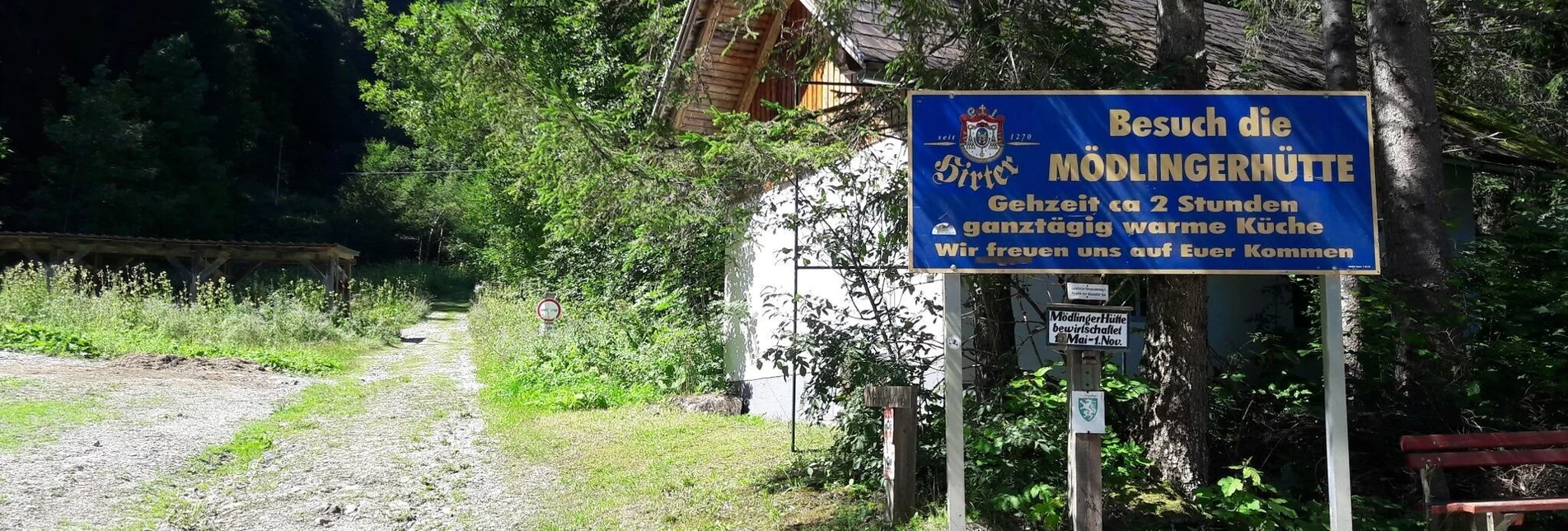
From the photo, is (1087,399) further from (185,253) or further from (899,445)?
(185,253)

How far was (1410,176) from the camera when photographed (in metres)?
7.09

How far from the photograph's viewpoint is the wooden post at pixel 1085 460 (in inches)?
199

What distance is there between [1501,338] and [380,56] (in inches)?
1199

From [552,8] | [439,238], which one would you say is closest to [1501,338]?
[552,8]

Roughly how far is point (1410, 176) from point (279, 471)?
8797 mm

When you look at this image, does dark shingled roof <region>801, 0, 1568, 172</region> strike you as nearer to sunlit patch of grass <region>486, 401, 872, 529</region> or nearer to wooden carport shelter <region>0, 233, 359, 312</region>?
sunlit patch of grass <region>486, 401, 872, 529</region>

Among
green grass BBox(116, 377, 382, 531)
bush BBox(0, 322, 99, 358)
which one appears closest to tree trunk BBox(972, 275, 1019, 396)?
green grass BBox(116, 377, 382, 531)

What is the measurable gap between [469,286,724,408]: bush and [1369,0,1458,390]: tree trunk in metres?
7.24

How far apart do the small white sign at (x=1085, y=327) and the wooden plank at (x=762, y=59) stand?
611 centimetres

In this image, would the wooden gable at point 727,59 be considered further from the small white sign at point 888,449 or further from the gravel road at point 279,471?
the small white sign at point 888,449

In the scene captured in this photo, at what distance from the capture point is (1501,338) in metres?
7.02

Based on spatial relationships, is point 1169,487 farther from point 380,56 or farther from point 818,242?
point 380,56

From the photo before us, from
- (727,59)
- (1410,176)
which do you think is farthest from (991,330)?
(727,59)

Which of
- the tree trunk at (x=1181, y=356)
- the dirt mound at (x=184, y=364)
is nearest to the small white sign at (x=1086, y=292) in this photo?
the tree trunk at (x=1181, y=356)
